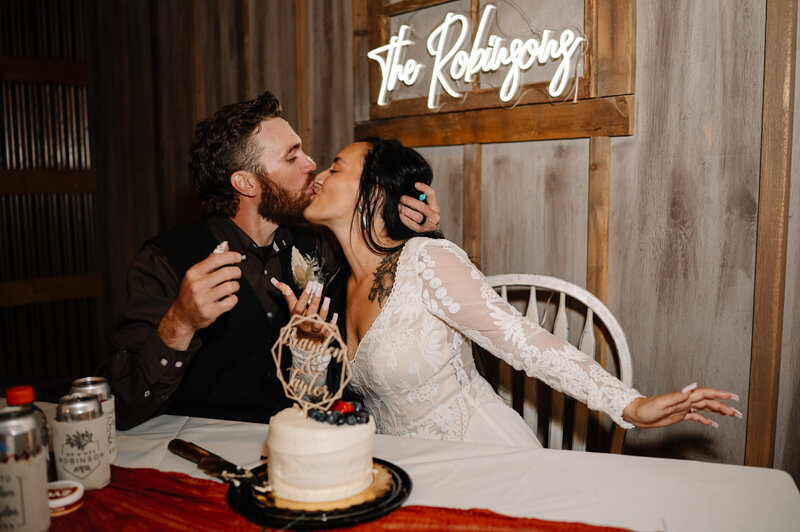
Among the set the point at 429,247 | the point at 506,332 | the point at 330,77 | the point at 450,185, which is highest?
the point at 330,77

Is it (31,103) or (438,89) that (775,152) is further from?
(31,103)

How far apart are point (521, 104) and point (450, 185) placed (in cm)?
50

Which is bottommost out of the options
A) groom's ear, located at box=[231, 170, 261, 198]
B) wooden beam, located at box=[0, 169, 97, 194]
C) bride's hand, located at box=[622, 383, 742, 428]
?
bride's hand, located at box=[622, 383, 742, 428]

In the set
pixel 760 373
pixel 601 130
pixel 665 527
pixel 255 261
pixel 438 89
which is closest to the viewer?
pixel 665 527

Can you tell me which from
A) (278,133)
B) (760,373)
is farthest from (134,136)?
(760,373)

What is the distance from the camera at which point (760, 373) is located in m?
1.89

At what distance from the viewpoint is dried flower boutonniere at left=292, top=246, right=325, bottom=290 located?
2.37m

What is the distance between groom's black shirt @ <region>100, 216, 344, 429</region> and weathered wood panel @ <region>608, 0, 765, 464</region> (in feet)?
3.73

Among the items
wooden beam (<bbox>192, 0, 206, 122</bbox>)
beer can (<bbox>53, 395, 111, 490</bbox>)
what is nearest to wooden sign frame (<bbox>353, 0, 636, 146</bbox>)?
wooden beam (<bbox>192, 0, 206, 122</bbox>)

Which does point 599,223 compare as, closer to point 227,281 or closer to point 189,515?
point 227,281

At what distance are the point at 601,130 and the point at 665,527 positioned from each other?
1.50 m

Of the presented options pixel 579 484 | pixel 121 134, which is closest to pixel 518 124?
pixel 579 484

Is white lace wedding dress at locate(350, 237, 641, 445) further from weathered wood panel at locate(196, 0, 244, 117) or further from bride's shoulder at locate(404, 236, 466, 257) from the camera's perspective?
weathered wood panel at locate(196, 0, 244, 117)

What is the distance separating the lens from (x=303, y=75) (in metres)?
3.18
